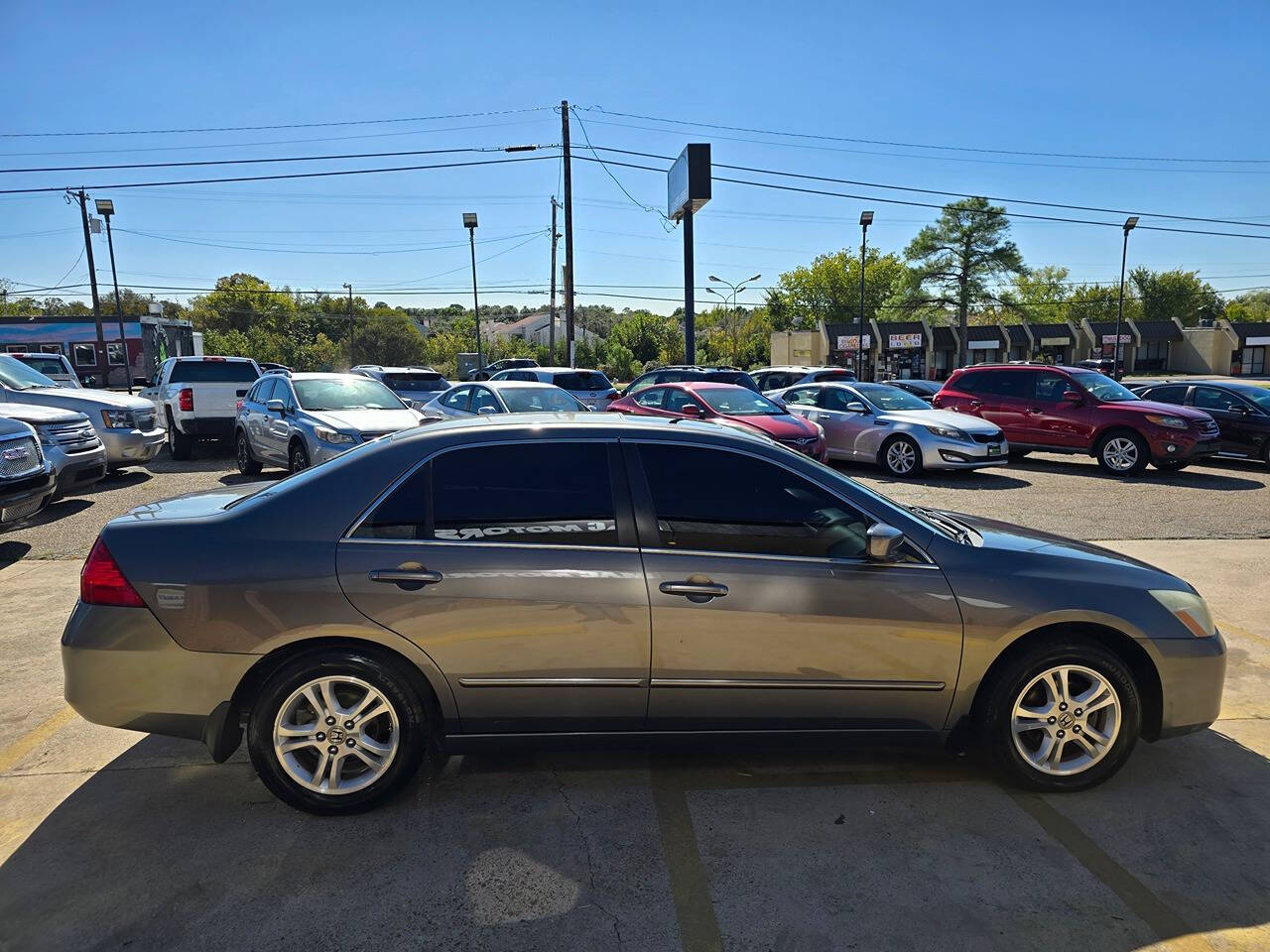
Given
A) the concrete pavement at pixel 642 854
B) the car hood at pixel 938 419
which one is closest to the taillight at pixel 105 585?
the concrete pavement at pixel 642 854

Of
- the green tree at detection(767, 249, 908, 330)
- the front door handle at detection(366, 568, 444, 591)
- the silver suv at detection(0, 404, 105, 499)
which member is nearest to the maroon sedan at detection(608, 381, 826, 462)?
the silver suv at detection(0, 404, 105, 499)

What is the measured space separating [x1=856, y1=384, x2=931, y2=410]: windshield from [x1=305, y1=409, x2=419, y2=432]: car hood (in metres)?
7.57

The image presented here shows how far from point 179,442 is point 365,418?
6.41 m

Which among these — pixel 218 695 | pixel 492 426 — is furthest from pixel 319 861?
pixel 492 426

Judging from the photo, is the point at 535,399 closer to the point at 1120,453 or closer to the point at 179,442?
the point at 179,442

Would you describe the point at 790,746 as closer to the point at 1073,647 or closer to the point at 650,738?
the point at 650,738

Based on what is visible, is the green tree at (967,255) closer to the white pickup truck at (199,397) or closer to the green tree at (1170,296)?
the green tree at (1170,296)

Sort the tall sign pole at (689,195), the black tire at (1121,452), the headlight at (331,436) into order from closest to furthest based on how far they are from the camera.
A: the headlight at (331,436)
the black tire at (1121,452)
the tall sign pole at (689,195)

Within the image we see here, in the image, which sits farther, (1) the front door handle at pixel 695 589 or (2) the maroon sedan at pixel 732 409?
(2) the maroon sedan at pixel 732 409

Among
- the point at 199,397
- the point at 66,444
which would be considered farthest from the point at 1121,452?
the point at 199,397

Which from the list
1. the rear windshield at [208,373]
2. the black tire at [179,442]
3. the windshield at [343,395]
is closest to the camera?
the windshield at [343,395]

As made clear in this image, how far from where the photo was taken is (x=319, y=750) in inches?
126

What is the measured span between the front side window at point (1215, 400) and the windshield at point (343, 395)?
13.5 m

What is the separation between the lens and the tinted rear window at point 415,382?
18328 mm
